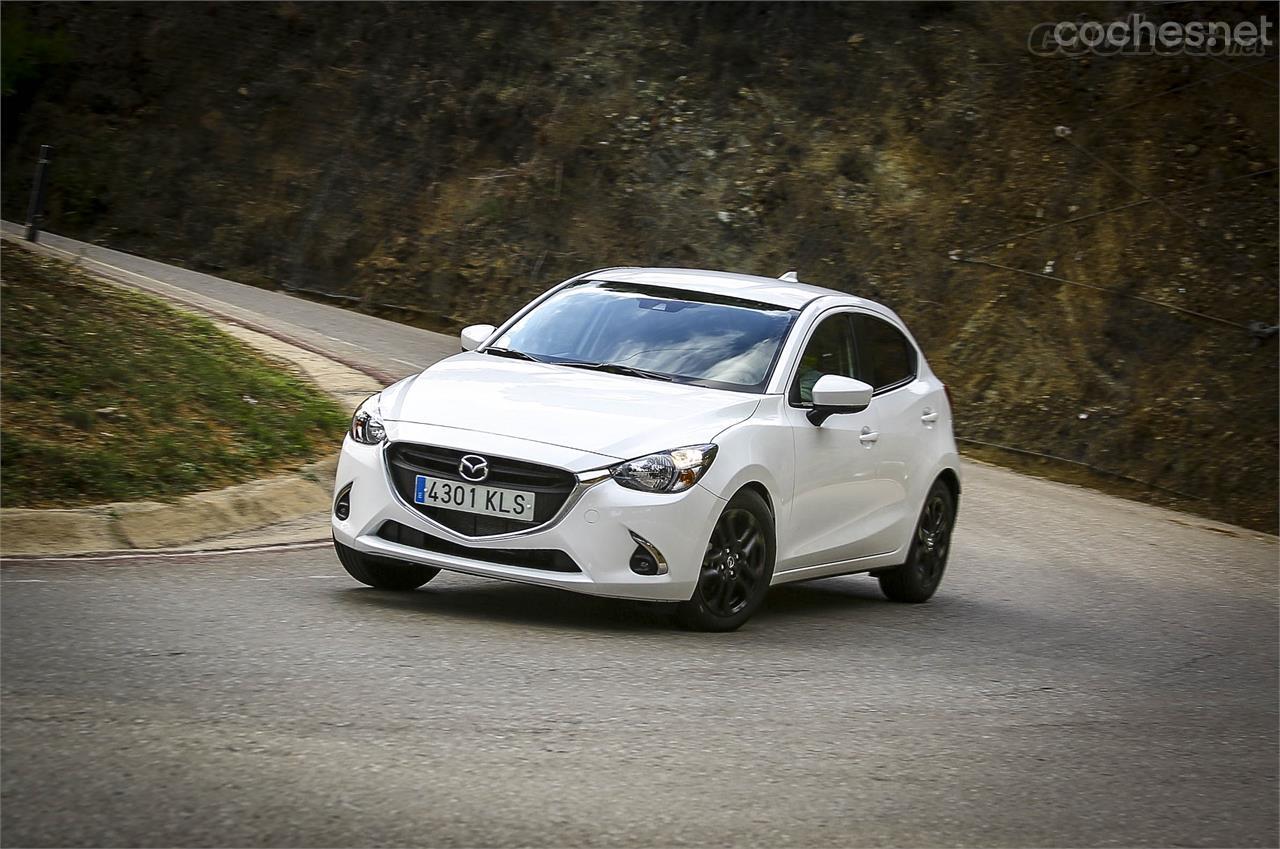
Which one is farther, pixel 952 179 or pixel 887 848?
pixel 952 179

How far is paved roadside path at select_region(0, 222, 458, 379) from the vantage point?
714 inches

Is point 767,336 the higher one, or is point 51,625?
point 767,336

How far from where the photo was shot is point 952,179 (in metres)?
28.1

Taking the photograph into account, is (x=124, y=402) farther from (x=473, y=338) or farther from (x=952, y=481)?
(x=952, y=481)

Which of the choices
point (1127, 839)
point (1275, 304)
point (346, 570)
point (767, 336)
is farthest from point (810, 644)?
point (1275, 304)

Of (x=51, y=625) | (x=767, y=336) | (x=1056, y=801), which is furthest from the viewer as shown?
(x=767, y=336)

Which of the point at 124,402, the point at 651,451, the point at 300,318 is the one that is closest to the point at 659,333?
the point at 651,451

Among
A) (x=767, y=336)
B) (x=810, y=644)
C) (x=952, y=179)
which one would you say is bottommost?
(x=810, y=644)

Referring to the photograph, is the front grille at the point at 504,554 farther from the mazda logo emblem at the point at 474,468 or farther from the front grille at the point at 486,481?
the mazda logo emblem at the point at 474,468

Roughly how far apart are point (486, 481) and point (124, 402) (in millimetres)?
4173

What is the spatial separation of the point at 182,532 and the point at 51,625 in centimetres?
273

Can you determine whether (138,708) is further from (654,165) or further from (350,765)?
(654,165)

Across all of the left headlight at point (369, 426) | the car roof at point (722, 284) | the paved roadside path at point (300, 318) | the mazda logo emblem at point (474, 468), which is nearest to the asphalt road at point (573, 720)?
the mazda logo emblem at point (474, 468)

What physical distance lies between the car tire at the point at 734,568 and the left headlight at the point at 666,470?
0.30m
